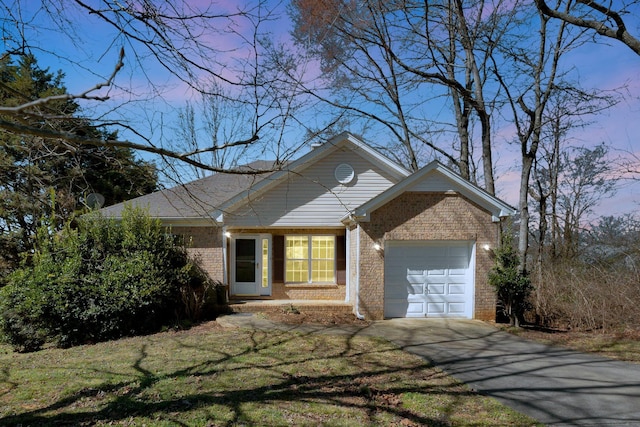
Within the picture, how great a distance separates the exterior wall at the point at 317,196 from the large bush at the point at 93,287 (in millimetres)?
2842

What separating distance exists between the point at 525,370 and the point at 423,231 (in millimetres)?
4905

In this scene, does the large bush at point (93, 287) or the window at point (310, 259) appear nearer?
the large bush at point (93, 287)

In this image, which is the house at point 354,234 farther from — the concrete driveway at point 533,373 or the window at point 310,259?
the concrete driveway at point 533,373

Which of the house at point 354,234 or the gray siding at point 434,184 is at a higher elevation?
the gray siding at point 434,184

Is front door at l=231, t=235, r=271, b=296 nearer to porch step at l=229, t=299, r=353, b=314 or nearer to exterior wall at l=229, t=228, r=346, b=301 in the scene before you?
exterior wall at l=229, t=228, r=346, b=301

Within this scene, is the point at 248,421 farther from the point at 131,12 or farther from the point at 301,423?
the point at 131,12

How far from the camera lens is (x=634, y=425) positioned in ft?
15.1

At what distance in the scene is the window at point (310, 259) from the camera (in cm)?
1347

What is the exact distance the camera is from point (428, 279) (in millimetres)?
11234

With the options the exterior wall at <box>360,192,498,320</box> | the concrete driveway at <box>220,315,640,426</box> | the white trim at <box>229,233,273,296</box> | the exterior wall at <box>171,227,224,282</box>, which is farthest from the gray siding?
the exterior wall at <box>171,227,224,282</box>

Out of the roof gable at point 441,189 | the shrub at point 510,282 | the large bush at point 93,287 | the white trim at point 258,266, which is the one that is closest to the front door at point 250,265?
the white trim at point 258,266

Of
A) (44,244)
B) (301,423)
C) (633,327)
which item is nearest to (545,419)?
(301,423)

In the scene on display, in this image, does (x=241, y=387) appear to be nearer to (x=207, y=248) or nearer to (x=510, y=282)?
(x=207, y=248)

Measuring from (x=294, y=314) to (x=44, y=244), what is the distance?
726 cm
